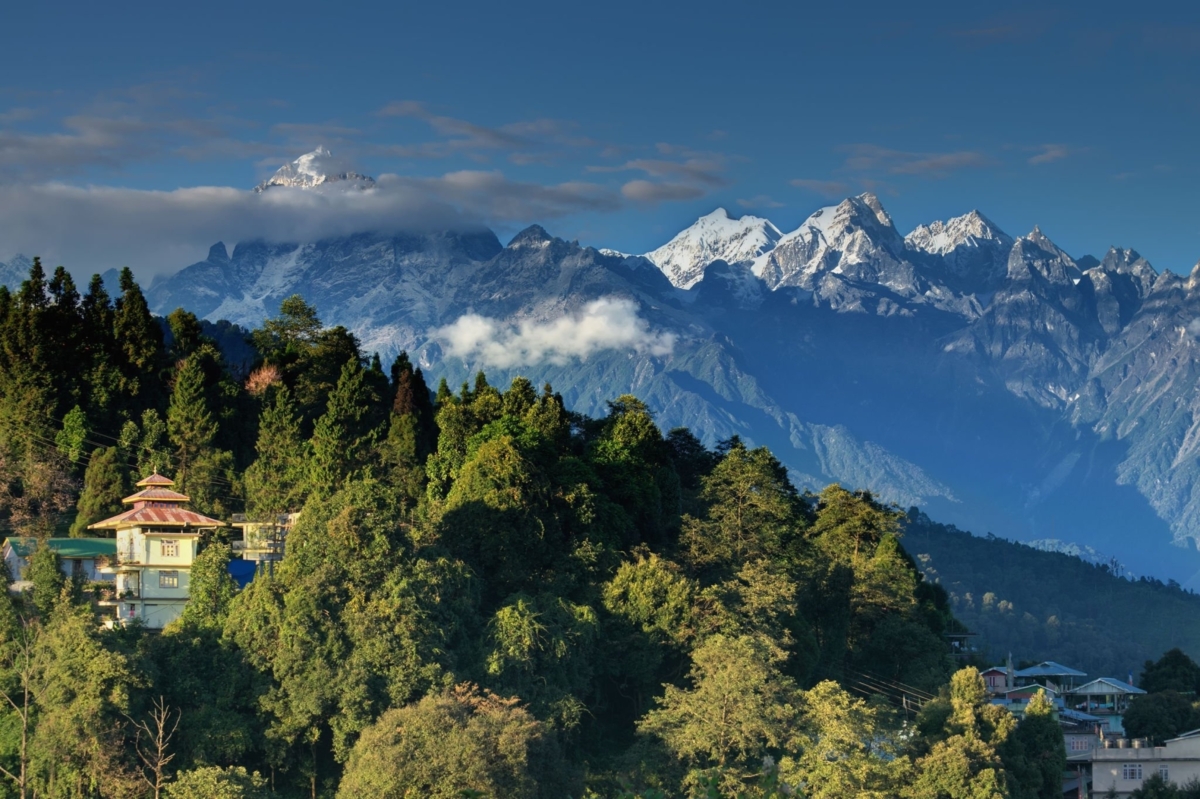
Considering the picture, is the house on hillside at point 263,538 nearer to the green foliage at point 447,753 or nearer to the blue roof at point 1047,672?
the green foliage at point 447,753

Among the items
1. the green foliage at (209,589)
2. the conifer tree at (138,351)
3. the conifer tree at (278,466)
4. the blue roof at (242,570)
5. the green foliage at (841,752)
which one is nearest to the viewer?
the green foliage at (841,752)

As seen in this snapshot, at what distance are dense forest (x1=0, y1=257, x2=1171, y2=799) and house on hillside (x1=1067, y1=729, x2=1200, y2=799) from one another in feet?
24.2

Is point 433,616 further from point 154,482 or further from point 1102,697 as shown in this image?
point 1102,697

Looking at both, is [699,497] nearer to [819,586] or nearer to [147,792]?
[819,586]

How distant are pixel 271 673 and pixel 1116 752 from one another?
37.6 metres

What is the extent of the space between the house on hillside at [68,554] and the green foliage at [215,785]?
12.7 meters

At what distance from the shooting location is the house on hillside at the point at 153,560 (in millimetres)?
57250

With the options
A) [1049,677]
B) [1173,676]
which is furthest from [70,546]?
[1049,677]

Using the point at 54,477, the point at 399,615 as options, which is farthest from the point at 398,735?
the point at 54,477

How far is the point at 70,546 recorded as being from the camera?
58906mm

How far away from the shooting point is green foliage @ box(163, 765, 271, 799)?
45.5 meters

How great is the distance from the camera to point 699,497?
7244 centimetres

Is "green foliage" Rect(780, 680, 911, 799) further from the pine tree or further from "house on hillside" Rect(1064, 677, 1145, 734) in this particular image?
"house on hillside" Rect(1064, 677, 1145, 734)

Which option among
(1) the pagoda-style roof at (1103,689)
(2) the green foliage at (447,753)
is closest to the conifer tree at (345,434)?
(2) the green foliage at (447,753)
